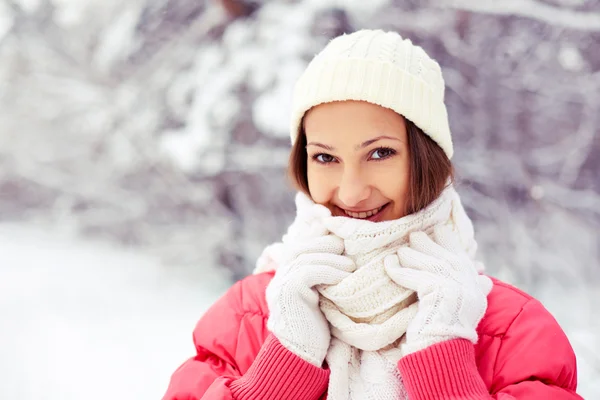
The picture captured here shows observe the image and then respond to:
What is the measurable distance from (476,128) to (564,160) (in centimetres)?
31

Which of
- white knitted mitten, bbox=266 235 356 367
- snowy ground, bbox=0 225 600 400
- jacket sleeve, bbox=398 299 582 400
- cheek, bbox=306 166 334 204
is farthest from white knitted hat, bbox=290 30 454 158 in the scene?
snowy ground, bbox=0 225 600 400

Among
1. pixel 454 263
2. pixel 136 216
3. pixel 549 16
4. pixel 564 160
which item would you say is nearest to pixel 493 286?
pixel 454 263

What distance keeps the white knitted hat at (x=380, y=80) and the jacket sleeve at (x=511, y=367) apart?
1.32ft

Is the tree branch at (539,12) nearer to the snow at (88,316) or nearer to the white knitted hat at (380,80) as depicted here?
the white knitted hat at (380,80)

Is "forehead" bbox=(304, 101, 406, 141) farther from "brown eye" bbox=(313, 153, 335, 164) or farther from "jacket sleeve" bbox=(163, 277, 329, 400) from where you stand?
"jacket sleeve" bbox=(163, 277, 329, 400)

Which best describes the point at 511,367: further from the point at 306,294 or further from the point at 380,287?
the point at 306,294

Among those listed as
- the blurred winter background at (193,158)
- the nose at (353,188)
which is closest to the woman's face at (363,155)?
the nose at (353,188)

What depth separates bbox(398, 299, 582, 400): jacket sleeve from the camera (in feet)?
3.13

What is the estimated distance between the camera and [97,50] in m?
2.28

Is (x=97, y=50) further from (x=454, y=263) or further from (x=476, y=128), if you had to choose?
(x=454, y=263)

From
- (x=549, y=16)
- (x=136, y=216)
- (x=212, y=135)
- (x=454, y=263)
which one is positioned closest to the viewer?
(x=454, y=263)

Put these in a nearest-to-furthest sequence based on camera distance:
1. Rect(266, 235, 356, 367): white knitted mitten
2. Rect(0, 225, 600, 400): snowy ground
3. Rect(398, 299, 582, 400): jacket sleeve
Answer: Rect(398, 299, 582, 400): jacket sleeve → Rect(266, 235, 356, 367): white knitted mitten → Rect(0, 225, 600, 400): snowy ground

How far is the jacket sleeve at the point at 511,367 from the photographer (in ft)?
3.13

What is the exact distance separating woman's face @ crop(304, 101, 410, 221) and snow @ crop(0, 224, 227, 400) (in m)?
0.99
